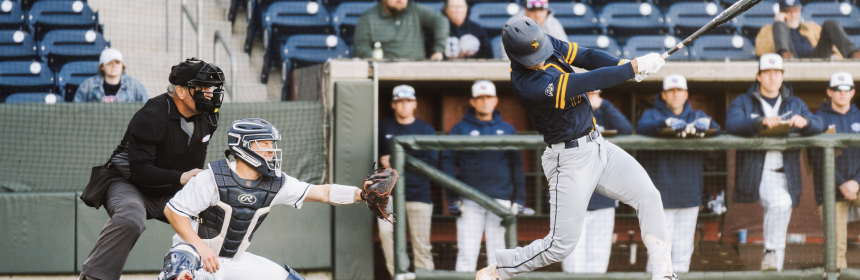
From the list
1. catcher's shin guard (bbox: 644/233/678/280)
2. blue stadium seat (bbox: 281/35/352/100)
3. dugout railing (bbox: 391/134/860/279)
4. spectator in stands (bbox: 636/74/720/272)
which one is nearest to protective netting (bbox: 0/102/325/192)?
dugout railing (bbox: 391/134/860/279)

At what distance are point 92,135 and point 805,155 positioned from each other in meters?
5.34

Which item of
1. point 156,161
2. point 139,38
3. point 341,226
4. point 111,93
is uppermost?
point 139,38

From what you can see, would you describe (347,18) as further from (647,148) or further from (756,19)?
(756,19)

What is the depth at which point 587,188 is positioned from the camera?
4.12 meters

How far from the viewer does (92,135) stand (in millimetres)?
6117

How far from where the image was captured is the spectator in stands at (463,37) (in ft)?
23.0

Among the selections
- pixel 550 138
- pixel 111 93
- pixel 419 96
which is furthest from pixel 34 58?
pixel 550 138

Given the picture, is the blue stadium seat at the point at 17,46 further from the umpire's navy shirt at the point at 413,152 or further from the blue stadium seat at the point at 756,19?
the blue stadium seat at the point at 756,19

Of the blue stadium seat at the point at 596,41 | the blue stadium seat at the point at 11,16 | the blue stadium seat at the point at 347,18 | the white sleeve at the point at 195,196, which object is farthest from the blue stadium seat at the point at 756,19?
the blue stadium seat at the point at 11,16

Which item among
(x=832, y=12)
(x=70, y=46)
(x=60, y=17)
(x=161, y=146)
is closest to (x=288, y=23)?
(x=70, y=46)

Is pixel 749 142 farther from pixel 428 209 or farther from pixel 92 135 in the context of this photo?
pixel 92 135

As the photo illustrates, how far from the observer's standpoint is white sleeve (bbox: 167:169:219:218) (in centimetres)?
384

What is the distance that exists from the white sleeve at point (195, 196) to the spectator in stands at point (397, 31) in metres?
2.92

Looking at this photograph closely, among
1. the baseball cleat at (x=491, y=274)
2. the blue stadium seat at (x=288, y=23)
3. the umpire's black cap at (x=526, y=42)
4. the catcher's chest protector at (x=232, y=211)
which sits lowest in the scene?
the baseball cleat at (x=491, y=274)
